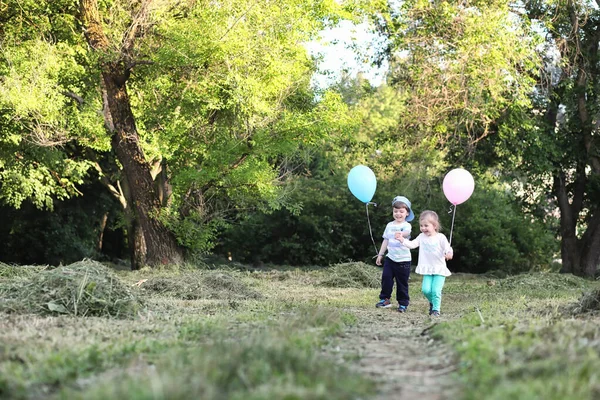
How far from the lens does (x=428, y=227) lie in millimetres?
9164

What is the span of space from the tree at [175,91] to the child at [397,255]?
528 cm

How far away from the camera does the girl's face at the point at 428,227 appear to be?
361 inches

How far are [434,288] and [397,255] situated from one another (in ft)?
3.20

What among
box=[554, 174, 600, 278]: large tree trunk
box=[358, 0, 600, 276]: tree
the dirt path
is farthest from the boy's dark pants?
box=[554, 174, 600, 278]: large tree trunk

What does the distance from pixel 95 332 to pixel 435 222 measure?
503cm

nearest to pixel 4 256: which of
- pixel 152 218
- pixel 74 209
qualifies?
pixel 74 209

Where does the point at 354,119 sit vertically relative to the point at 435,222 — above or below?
above


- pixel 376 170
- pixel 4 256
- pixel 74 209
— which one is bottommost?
pixel 4 256

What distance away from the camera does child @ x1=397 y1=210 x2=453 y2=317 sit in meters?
9.01

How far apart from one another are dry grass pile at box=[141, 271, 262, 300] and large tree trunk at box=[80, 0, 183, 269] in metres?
5.12

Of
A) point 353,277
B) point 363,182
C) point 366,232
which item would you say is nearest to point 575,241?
point 366,232

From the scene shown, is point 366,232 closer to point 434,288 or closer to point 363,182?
point 363,182

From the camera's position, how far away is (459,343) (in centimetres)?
469

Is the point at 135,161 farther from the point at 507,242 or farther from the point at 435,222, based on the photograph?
the point at 507,242
